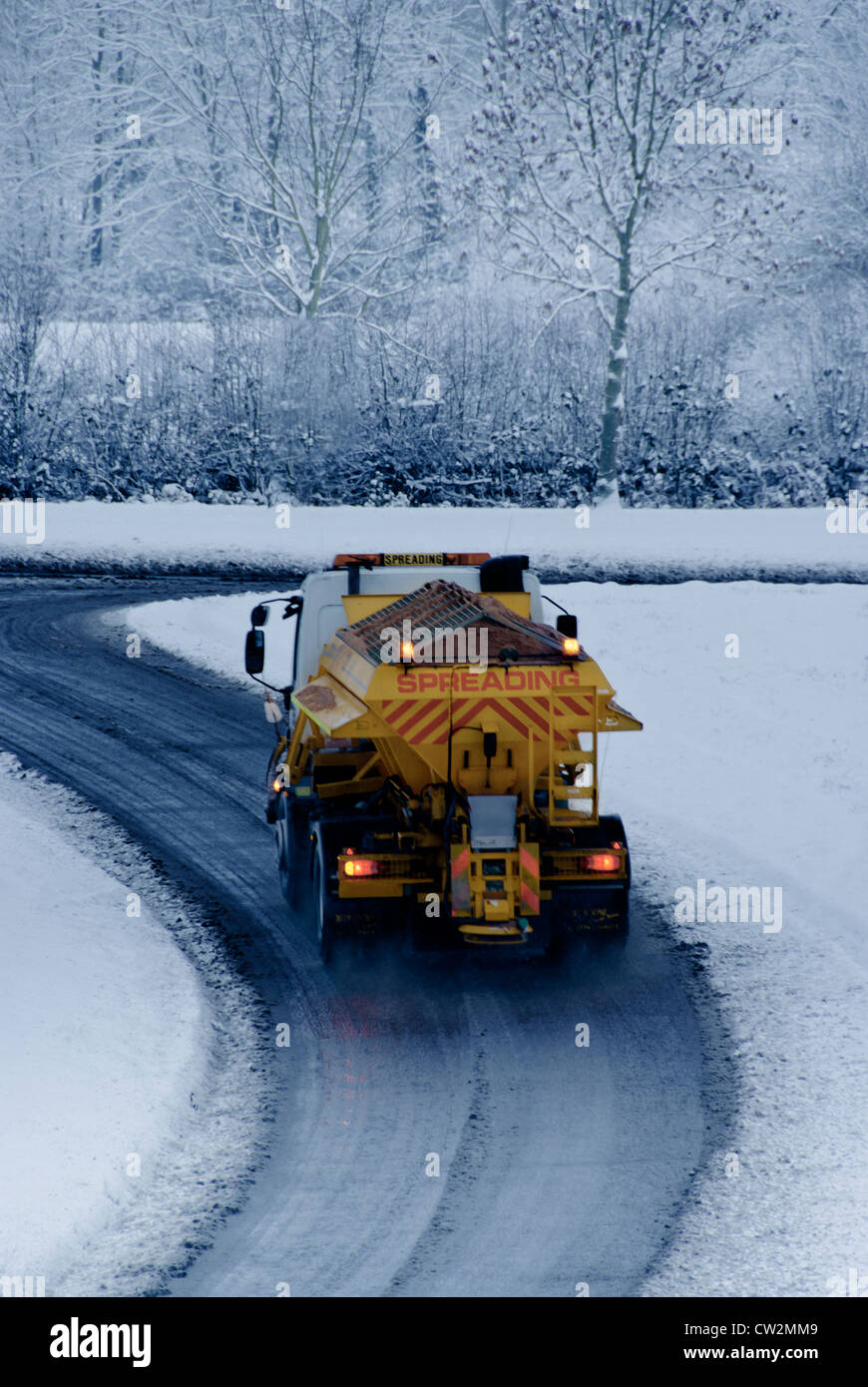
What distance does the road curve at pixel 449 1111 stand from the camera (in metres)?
5.54

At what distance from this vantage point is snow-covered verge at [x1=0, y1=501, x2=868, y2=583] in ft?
78.4

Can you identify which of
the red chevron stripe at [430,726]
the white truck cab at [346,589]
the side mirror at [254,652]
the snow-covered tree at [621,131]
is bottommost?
the red chevron stripe at [430,726]

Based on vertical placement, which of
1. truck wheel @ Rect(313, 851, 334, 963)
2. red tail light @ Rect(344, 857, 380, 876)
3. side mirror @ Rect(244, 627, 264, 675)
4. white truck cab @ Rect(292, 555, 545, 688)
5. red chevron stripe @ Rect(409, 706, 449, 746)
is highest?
white truck cab @ Rect(292, 555, 545, 688)

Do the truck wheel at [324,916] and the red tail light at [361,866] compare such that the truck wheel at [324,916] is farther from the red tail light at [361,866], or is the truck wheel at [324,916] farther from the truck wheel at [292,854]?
the truck wheel at [292,854]

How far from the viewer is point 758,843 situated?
10.5m

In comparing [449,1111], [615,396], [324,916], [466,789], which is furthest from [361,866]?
[615,396]

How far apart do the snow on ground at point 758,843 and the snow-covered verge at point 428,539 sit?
3.37 metres

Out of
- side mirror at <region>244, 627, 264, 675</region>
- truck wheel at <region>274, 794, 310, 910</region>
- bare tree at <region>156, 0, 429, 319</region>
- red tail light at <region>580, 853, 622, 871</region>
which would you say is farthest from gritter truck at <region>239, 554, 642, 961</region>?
bare tree at <region>156, 0, 429, 319</region>

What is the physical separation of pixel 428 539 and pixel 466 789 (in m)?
18.1

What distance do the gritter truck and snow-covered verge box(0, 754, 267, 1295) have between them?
42.1 inches

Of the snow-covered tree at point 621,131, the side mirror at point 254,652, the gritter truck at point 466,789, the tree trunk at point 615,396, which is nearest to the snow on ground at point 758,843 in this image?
the gritter truck at point 466,789

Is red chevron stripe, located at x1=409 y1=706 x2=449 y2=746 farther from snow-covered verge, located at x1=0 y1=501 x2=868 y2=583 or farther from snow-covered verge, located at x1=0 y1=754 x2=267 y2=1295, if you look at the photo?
snow-covered verge, located at x1=0 y1=501 x2=868 y2=583
